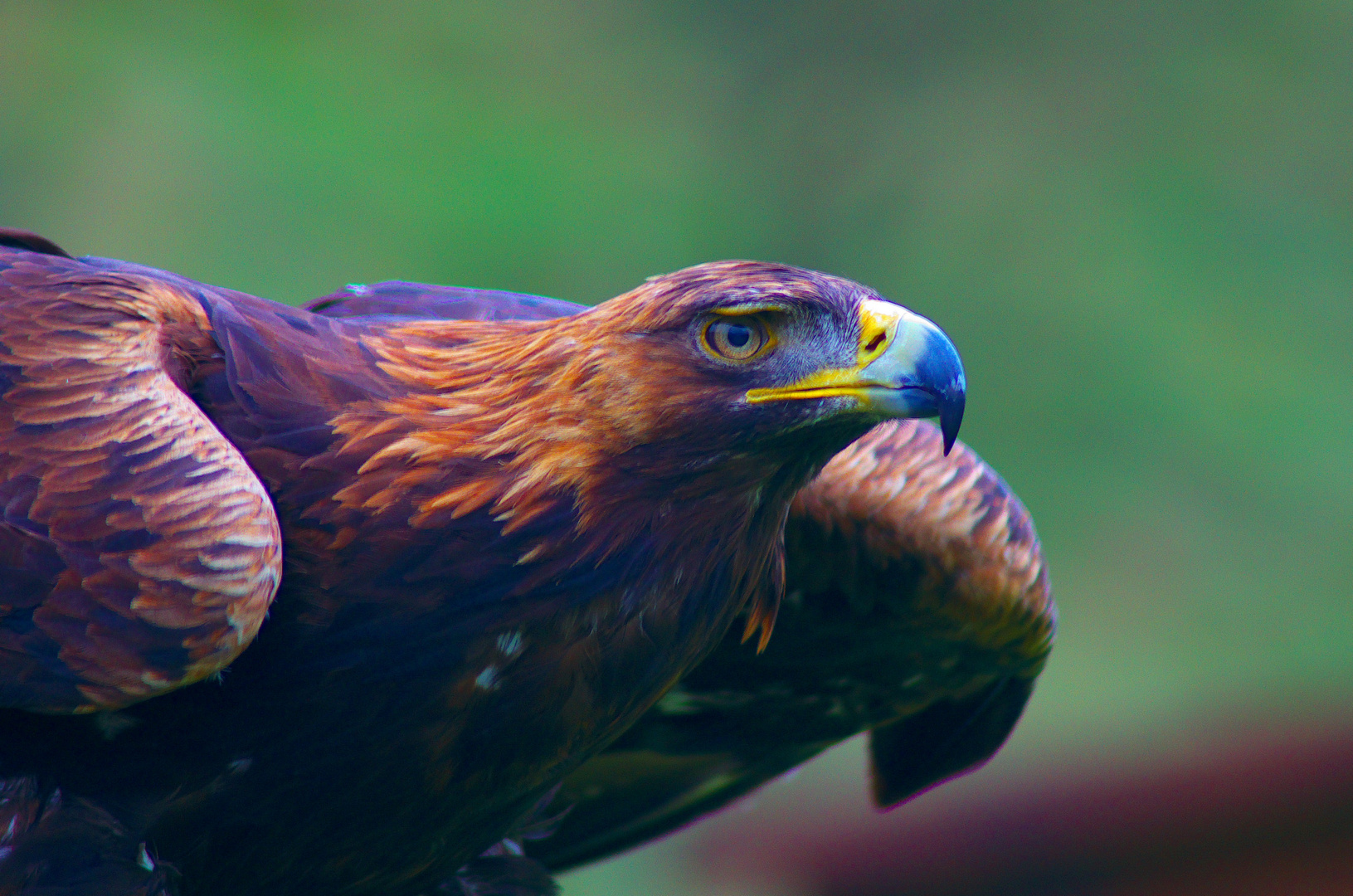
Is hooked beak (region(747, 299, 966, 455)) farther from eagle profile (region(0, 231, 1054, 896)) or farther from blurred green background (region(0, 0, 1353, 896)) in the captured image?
blurred green background (region(0, 0, 1353, 896))

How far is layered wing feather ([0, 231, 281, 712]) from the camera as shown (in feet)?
6.50

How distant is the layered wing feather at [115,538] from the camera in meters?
1.98

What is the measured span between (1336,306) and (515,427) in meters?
7.50

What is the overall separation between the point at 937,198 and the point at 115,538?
23.1 ft

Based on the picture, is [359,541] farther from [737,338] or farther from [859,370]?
[859,370]

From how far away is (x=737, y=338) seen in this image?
226cm

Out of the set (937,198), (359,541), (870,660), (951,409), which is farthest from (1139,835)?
(937,198)

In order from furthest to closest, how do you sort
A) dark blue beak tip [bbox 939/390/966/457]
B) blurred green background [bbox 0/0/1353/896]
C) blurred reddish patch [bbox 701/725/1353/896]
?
blurred green background [bbox 0/0/1353/896] < blurred reddish patch [bbox 701/725/1353/896] < dark blue beak tip [bbox 939/390/966/457]

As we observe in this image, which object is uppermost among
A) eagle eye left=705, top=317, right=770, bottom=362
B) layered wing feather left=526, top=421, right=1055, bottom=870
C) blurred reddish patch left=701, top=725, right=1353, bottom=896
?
eagle eye left=705, top=317, right=770, bottom=362

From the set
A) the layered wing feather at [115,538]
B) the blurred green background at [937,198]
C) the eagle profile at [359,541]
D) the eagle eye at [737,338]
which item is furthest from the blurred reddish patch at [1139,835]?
the layered wing feather at [115,538]

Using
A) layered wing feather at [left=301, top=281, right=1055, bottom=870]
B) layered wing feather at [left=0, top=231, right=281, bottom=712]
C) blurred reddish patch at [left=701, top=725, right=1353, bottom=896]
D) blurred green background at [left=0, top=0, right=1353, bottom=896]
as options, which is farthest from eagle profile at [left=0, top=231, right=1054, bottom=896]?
blurred green background at [left=0, top=0, right=1353, bottom=896]

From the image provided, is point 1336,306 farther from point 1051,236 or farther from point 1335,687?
point 1335,687

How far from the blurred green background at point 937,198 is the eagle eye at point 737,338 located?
A: 494 centimetres

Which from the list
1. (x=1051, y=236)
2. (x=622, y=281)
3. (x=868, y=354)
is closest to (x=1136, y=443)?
(x=1051, y=236)
